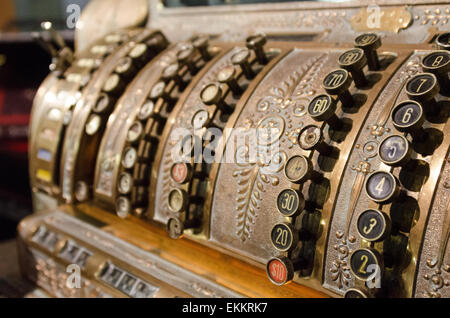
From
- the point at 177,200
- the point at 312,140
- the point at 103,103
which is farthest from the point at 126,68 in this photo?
the point at 312,140

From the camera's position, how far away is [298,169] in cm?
125

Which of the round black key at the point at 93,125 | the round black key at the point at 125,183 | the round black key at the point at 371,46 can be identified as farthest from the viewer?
the round black key at the point at 93,125

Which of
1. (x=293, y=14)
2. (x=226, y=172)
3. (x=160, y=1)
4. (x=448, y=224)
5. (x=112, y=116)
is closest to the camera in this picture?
(x=448, y=224)

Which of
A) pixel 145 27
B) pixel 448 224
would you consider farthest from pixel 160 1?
pixel 448 224

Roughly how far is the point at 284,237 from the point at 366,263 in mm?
234

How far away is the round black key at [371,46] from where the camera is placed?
1.34 metres

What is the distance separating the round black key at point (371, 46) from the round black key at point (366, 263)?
0.61m

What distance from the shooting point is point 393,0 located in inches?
62.2

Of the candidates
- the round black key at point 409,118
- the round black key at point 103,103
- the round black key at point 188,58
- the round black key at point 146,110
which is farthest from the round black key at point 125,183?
the round black key at point 409,118

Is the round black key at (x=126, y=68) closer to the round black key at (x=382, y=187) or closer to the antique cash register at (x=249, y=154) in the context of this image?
the antique cash register at (x=249, y=154)

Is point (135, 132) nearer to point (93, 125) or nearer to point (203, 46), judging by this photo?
point (93, 125)

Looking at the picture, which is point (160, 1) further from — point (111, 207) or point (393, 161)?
point (393, 161)

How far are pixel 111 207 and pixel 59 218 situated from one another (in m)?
0.35

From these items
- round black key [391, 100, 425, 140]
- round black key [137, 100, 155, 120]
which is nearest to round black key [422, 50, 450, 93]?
round black key [391, 100, 425, 140]
